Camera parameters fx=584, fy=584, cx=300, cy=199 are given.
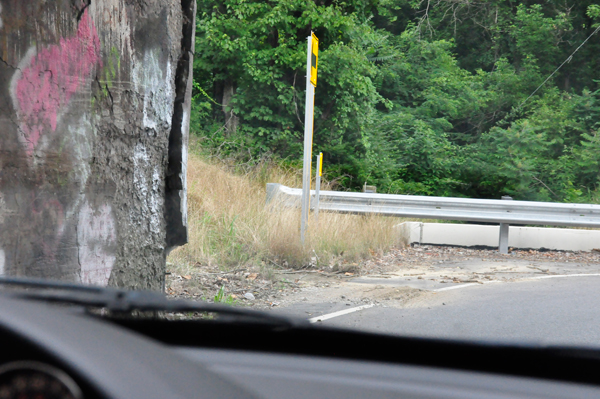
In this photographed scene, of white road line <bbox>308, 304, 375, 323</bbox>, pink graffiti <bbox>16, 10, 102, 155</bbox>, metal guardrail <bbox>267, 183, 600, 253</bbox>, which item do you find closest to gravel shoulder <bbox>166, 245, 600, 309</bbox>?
white road line <bbox>308, 304, 375, 323</bbox>

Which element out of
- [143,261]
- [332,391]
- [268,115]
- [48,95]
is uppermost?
[268,115]

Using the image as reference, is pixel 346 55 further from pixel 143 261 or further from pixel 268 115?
pixel 143 261

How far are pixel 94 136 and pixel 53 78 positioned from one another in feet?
1.24

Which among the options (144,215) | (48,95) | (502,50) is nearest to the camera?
(48,95)

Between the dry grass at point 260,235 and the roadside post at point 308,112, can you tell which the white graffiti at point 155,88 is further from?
the roadside post at point 308,112

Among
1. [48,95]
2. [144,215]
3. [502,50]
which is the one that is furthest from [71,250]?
[502,50]

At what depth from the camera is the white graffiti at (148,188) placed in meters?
3.52

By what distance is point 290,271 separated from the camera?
297 inches

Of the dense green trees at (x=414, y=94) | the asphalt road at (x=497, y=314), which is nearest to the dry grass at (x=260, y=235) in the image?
the asphalt road at (x=497, y=314)

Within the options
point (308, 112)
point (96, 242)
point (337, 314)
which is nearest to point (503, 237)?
point (308, 112)

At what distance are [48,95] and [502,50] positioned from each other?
93.9 ft

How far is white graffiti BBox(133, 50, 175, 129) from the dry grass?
3.58 metres

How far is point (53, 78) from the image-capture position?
9.70ft

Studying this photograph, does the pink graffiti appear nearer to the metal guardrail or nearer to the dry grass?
the dry grass
